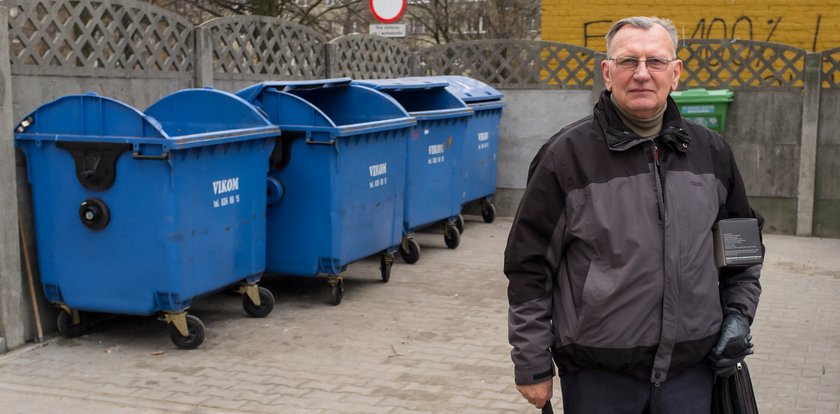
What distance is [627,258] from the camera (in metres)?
3.10

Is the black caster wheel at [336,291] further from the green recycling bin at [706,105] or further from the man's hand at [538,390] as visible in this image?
the man's hand at [538,390]

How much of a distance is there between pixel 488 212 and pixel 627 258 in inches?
364

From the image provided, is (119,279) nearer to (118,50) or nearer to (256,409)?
(256,409)

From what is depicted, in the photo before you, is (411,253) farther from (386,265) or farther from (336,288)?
(336,288)

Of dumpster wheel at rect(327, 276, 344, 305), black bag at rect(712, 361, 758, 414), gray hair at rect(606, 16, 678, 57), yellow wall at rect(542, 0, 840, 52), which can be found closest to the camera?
gray hair at rect(606, 16, 678, 57)

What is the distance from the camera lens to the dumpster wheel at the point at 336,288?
318 inches

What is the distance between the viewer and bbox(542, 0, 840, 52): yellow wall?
581 inches

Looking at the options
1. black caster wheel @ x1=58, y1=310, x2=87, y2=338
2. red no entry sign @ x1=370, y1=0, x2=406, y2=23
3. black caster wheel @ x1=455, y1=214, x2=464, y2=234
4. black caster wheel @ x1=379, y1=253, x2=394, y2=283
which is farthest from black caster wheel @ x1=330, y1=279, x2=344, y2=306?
red no entry sign @ x1=370, y1=0, x2=406, y2=23

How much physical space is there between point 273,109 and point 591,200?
203 inches

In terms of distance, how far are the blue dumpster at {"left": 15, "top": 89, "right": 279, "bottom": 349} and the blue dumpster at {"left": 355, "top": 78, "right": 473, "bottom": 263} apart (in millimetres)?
2824

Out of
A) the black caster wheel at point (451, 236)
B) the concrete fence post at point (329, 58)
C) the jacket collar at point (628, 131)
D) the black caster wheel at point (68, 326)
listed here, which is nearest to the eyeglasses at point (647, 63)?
the jacket collar at point (628, 131)

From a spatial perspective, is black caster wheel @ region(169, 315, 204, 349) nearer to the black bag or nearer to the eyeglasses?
the black bag

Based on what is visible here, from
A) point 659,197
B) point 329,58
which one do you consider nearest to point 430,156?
point 329,58

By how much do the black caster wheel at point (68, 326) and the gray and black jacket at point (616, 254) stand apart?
446 cm
